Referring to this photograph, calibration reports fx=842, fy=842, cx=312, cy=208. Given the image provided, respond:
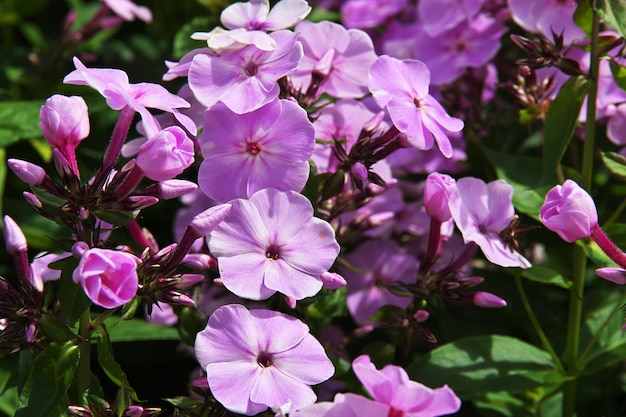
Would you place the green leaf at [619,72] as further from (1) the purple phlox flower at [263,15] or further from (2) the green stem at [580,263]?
(1) the purple phlox flower at [263,15]

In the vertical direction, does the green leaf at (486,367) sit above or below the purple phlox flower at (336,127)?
below

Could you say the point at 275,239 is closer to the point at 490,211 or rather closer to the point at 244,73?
the point at 244,73

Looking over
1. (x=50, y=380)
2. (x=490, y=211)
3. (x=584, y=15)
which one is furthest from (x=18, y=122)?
(x=584, y=15)

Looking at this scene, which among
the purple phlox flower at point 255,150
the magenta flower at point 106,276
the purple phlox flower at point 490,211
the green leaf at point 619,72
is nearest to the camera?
the magenta flower at point 106,276

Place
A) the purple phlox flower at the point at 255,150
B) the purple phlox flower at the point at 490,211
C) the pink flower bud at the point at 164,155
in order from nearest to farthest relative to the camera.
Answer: the pink flower bud at the point at 164,155, the purple phlox flower at the point at 255,150, the purple phlox flower at the point at 490,211

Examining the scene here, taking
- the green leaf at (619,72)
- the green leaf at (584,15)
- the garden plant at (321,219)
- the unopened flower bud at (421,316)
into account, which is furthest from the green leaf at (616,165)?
the unopened flower bud at (421,316)

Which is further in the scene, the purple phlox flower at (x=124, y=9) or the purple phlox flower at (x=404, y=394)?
the purple phlox flower at (x=124, y=9)
